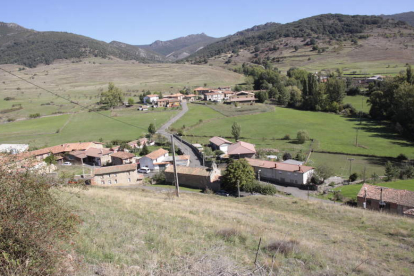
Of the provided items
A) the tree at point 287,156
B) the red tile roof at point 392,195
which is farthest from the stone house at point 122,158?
the red tile roof at point 392,195

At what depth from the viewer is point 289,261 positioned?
841cm

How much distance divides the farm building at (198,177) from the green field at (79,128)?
2261 centimetres

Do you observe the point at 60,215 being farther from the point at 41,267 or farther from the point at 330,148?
the point at 330,148

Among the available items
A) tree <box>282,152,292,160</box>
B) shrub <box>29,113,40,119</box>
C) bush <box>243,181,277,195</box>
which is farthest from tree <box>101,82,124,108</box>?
bush <box>243,181,277,195</box>

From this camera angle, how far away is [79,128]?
63344mm

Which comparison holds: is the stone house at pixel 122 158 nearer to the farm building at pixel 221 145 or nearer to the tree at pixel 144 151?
the tree at pixel 144 151

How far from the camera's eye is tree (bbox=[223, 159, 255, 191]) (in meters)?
29.5

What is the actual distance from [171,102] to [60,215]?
82434 mm

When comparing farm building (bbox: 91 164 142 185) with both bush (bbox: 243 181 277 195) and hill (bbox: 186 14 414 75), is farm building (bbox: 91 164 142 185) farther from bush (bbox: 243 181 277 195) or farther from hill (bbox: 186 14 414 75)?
hill (bbox: 186 14 414 75)

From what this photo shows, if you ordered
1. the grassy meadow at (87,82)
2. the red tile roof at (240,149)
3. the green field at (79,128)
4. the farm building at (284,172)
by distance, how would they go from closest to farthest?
the farm building at (284,172) → the red tile roof at (240,149) → the green field at (79,128) → the grassy meadow at (87,82)

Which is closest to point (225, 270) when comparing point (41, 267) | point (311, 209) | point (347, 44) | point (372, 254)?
point (41, 267)

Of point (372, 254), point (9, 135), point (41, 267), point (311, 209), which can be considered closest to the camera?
point (41, 267)

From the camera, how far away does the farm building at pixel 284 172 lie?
106 ft

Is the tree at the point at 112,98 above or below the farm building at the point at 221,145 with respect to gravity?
above
